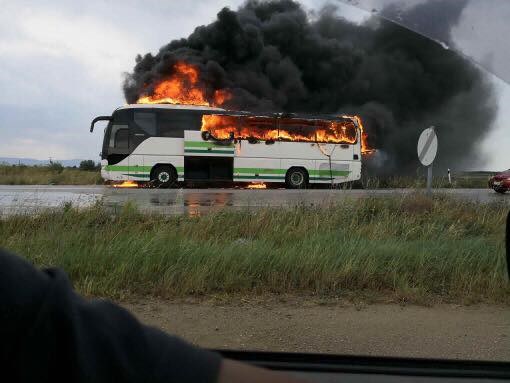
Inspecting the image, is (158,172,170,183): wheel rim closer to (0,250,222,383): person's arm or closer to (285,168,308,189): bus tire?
(285,168,308,189): bus tire

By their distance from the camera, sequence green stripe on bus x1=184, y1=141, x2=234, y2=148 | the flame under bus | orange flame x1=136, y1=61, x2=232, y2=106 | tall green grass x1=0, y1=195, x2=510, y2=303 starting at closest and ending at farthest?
tall green grass x1=0, y1=195, x2=510, y2=303 → the flame under bus → green stripe on bus x1=184, y1=141, x2=234, y2=148 → orange flame x1=136, y1=61, x2=232, y2=106

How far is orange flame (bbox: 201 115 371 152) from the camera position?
62.8 feet

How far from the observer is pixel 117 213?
6.74 m

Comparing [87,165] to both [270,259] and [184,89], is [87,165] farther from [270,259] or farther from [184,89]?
[270,259]

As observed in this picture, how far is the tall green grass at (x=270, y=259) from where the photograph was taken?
13.5ft

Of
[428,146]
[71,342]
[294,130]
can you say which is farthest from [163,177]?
[71,342]

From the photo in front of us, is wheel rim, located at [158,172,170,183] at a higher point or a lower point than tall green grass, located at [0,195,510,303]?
higher

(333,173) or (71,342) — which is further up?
(333,173)

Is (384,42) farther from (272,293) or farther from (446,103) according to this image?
(272,293)

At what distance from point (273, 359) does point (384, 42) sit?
118 ft


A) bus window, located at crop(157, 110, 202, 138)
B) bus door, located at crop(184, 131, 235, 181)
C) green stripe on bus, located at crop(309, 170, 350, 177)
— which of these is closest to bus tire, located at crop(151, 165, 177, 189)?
bus door, located at crop(184, 131, 235, 181)

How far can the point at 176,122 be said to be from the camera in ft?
61.1

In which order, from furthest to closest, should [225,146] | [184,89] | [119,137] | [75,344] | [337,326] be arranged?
[184,89] → [225,146] → [119,137] → [337,326] → [75,344]

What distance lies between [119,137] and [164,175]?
2.04 metres
